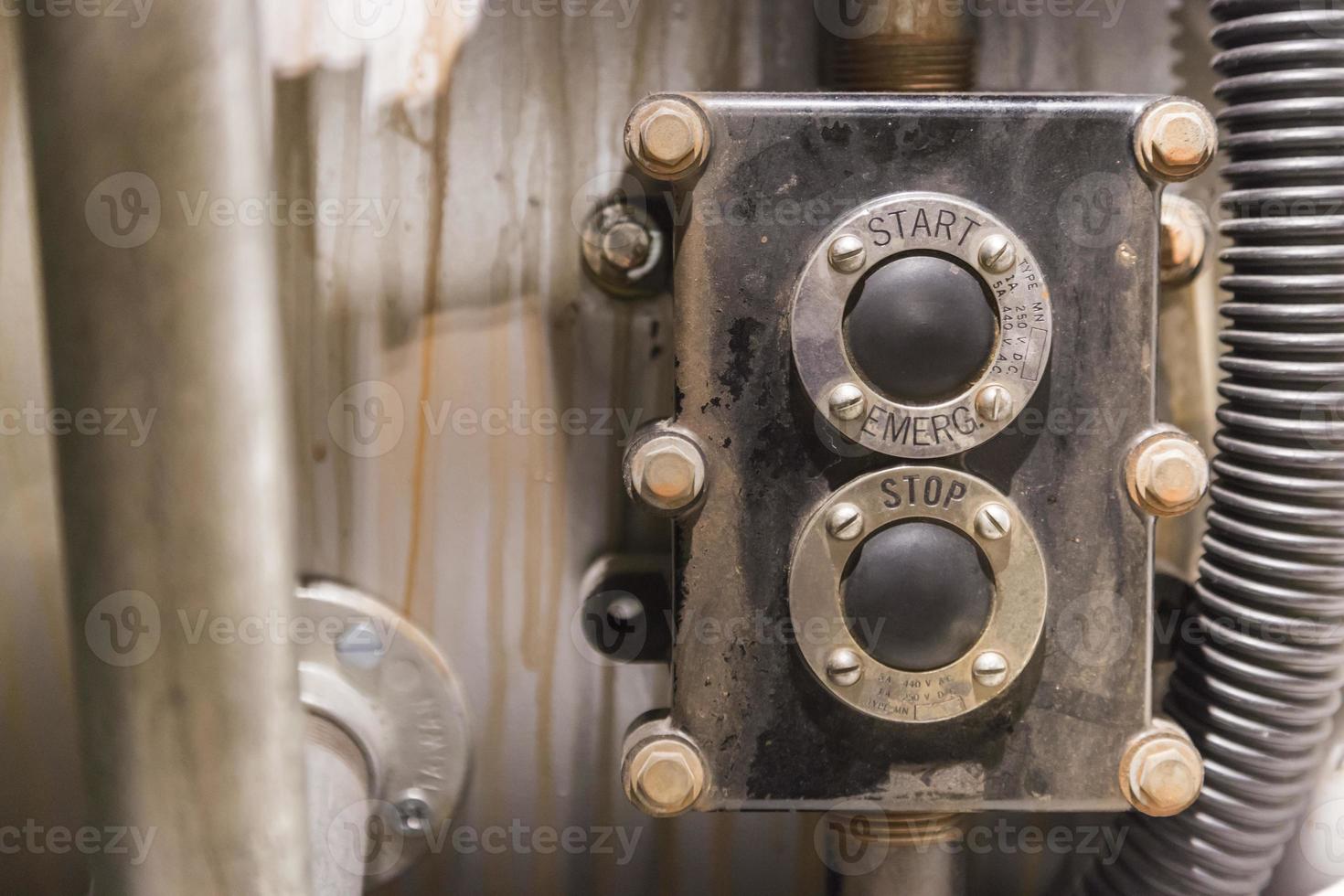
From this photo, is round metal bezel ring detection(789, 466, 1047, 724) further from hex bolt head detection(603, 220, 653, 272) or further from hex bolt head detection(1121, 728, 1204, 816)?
hex bolt head detection(603, 220, 653, 272)

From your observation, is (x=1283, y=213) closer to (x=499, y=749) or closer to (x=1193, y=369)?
(x=1193, y=369)

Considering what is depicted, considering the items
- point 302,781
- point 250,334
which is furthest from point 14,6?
point 302,781

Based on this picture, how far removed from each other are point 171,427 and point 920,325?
35cm

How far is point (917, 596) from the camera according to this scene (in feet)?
1.65

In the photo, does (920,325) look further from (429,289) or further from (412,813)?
(412,813)

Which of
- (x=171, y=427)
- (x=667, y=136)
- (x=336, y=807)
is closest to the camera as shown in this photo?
(x=171, y=427)

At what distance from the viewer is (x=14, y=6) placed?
37 centimetres

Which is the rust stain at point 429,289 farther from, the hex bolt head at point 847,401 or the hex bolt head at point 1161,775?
the hex bolt head at point 1161,775

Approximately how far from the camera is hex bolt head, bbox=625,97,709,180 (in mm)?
492

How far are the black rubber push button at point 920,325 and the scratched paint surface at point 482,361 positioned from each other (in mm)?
206

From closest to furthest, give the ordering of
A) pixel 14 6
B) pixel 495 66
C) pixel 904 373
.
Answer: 1. pixel 14 6
2. pixel 904 373
3. pixel 495 66

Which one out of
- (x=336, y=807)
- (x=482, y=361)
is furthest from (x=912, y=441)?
(x=336, y=807)

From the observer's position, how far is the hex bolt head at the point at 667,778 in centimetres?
51

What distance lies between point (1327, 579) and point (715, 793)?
0.36m
